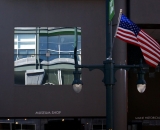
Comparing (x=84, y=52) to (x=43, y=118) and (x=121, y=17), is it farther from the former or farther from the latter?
(x=121, y=17)

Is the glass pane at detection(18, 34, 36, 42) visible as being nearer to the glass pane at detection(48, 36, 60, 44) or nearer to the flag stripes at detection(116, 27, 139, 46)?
the glass pane at detection(48, 36, 60, 44)

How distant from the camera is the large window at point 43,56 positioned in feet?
61.1

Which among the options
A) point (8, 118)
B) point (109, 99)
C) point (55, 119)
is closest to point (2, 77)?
point (8, 118)

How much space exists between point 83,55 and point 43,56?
1.89m

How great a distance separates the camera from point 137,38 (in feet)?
40.2

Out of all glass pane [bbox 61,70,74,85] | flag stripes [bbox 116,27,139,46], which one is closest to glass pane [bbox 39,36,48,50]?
glass pane [bbox 61,70,74,85]

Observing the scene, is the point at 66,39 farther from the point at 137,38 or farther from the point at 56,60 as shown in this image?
the point at 137,38

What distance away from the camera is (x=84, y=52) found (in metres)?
18.9

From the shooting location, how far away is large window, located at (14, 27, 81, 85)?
733 inches

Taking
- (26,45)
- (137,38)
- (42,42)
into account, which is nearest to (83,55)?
(42,42)

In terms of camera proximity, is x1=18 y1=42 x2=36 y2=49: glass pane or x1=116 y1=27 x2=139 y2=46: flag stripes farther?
x1=18 y1=42 x2=36 y2=49: glass pane

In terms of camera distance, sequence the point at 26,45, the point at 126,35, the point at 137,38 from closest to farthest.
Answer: the point at 126,35, the point at 137,38, the point at 26,45

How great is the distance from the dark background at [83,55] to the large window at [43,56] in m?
0.25

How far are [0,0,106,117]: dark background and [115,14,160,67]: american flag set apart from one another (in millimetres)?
6488
